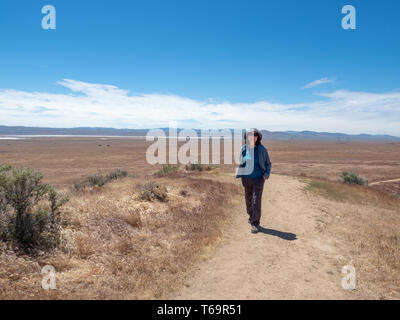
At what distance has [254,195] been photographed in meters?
6.72

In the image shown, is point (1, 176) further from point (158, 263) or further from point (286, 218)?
point (286, 218)

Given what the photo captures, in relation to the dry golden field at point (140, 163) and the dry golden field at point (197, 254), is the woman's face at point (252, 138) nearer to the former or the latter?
the dry golden field at point (197, 254)

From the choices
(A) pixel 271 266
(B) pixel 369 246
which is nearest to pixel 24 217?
(A) pixel 271 266

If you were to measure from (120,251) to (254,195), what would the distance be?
142 inches

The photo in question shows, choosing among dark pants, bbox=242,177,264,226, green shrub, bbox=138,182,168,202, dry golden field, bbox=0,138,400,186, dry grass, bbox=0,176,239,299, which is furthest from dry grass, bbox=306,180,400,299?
dry golden field, bbox=0,138,400,186

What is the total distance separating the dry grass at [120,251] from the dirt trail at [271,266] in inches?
16.9

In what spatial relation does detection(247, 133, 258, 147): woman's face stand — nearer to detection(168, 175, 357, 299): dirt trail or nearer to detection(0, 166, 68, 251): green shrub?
detection(168, 175, 357, 299): dirt trail

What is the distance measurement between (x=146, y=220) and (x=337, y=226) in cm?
571

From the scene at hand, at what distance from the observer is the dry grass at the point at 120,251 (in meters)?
3.91

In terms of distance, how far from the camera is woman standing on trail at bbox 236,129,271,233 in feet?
21.6

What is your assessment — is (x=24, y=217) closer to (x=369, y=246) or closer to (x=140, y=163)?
(x=369, y=246)

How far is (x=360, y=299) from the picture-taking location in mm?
3844

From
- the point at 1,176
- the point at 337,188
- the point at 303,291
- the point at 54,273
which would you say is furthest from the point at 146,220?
the point at 337,188

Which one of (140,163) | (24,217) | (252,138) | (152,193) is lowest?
(140,163)
